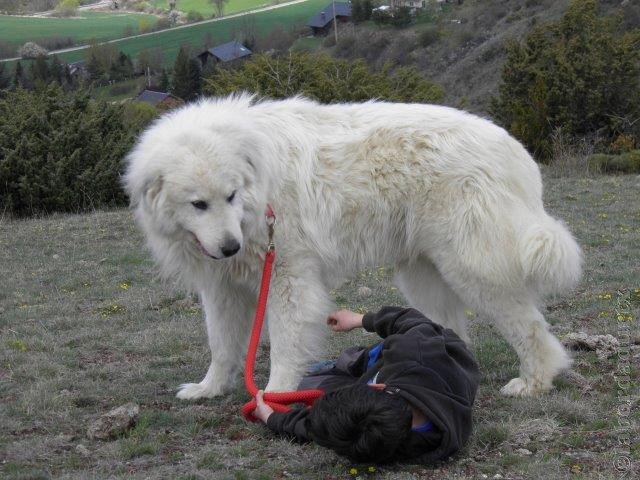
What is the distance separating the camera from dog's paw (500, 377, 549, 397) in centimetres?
436

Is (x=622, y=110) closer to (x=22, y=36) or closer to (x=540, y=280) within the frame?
(x=540, y=280)

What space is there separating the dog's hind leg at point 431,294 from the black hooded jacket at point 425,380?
2.92 feet

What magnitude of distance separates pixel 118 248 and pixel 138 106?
14.2 meters

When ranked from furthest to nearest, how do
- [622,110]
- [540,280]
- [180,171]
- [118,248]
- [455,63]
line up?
[455,63], [622,110], [118,248], [540,280], [180,171]

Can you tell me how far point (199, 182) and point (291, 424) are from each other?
127cm

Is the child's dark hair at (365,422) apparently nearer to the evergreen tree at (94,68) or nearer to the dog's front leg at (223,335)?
the dog's front leg at (223,335)

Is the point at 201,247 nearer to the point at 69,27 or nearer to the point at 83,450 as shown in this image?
the point at 83,450

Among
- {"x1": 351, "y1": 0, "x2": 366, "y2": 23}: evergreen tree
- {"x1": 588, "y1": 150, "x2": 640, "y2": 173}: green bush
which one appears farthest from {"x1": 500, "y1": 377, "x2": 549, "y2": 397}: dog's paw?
{"x1": 351, "y1": 0, "x2": 366, "y2": 23}: evergreen tree

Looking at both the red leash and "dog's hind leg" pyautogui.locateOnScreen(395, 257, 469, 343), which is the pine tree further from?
the red leash

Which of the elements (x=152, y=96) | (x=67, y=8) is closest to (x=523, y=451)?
(x=152, y=96)

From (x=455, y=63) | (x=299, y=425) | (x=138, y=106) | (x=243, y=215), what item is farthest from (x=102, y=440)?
(x=455, y=63)

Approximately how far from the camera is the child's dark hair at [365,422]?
3.18 m

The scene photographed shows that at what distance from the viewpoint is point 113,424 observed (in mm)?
3918

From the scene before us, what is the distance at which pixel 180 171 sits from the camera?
4059 millimetres
